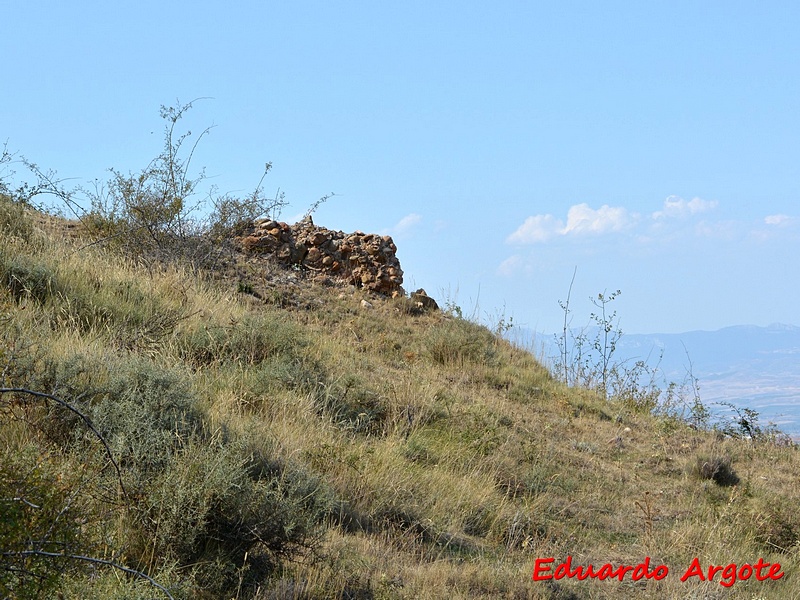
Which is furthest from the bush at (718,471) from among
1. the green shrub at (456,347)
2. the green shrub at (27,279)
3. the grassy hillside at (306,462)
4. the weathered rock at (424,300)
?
the green shrub at (27,279)

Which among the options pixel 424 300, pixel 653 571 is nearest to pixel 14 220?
pixel 424 300

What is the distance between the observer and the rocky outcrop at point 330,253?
1291cm

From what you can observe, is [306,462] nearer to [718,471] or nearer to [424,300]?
[718,471]

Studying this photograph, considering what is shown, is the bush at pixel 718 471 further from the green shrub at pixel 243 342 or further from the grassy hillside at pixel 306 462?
the green shrub at pixel 243 342

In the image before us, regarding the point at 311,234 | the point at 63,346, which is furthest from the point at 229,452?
the point at 311,234

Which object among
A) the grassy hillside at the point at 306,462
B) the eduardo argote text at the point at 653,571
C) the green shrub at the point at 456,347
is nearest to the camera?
the grassy hillside at the point at 306,462

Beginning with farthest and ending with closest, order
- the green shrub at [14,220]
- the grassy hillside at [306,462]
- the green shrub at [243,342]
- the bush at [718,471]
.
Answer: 1. the green shrub at [14,220]
2. the bush at [718,471]
3. the green shrub at [243,342]
4. the grassy hillside at [306,462]

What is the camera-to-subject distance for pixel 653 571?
18.2 ft

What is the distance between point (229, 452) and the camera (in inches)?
182

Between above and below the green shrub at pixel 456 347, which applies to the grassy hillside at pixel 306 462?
below

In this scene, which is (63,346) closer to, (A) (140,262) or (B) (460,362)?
(A) (140,262)

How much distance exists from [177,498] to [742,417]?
342 inches

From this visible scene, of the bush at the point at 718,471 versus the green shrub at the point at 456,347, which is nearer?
the bush at the point at 718,471

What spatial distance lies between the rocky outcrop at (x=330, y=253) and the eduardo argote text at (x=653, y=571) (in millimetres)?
7814
